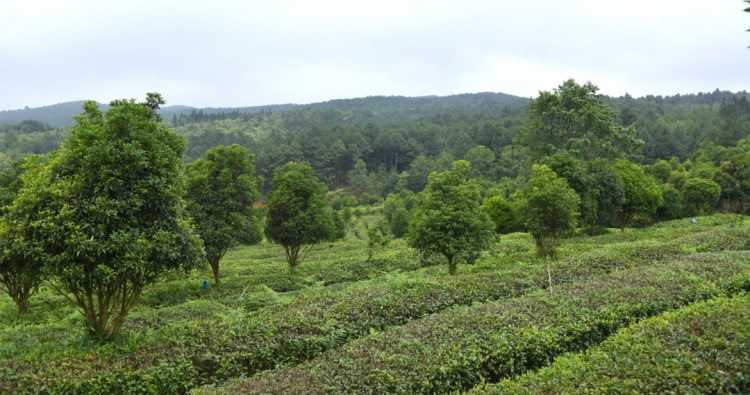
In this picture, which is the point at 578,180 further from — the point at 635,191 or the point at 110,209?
the point at 110,209

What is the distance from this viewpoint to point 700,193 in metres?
41.6

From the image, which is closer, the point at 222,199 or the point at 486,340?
the point at 486,340

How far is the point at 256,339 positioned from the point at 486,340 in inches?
204

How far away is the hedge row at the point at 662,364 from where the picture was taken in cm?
661

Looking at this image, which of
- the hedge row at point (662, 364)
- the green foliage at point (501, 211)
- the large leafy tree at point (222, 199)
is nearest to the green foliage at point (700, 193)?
the green foliage at point (501, 211)

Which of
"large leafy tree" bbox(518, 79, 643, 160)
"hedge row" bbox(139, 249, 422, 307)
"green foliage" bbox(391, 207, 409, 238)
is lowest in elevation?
Answer: "green foliage" bbox(391, 207, 409, 238)

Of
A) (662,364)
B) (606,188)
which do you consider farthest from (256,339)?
(606,188)

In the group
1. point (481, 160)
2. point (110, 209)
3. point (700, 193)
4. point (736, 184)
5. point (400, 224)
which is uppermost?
point (110, 209)

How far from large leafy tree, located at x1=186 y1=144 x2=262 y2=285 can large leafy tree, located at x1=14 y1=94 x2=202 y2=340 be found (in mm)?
8710

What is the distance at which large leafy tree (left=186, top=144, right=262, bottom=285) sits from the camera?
1950 cm

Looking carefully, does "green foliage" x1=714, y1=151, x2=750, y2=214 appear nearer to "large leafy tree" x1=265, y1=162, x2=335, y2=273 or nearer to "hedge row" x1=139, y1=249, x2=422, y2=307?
"hedge row" x1=139, y1=249, x2=422, y2=307

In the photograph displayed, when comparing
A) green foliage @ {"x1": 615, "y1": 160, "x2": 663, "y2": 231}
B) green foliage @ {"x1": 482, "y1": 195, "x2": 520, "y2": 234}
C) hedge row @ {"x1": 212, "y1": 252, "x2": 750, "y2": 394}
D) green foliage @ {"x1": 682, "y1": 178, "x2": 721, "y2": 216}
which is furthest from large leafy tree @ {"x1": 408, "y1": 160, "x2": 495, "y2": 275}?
green foliage @ {"x1": 682, "y1": 178, "x2": 721, "y2": 216}

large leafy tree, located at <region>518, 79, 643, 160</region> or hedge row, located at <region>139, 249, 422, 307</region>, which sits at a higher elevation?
large leafy tree, located at <region>518, 79, 643, 160</region>

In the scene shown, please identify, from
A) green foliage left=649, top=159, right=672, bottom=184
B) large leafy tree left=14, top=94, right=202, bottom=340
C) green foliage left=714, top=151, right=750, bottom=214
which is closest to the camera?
large leafy tree left=14, top=94, right=202, bottom=340
